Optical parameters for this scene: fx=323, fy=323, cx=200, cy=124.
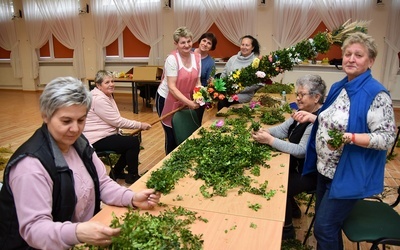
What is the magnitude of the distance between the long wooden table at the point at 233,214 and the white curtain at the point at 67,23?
31.2ft

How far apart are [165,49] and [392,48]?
6032mm

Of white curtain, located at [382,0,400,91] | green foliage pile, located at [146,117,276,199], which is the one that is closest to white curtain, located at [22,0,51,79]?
green foliage pile, located at [146,117,276,199]

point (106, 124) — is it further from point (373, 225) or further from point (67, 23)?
point (67, 23)

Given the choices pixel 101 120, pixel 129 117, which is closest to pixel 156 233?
pixel 101 120

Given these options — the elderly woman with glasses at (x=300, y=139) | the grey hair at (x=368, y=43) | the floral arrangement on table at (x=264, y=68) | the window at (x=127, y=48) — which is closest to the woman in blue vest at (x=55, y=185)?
the elderly woman with glasses at (x=300, y=139)

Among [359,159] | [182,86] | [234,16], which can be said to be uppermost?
[234,16]

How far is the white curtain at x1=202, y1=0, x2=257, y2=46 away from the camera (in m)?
8.68

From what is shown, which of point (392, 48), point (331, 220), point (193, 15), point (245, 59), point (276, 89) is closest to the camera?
point (331, 220)

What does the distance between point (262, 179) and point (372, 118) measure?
2.35 feet

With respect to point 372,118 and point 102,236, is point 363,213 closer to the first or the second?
point 372,118

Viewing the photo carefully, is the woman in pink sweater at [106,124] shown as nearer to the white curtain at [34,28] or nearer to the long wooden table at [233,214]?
the long wooden table at [233,214]

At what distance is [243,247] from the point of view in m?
1.37

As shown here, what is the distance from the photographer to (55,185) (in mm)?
1433

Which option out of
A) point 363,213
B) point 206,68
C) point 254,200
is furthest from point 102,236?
point 206,68
